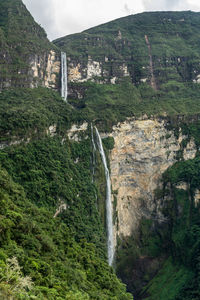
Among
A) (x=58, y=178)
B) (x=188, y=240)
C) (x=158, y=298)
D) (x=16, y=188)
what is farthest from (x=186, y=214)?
(x=16, y=188)

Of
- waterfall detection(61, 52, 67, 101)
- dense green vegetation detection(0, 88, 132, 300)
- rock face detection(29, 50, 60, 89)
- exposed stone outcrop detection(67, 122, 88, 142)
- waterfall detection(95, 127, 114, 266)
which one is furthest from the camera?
waterfall detection(61, 52, 67, 101)

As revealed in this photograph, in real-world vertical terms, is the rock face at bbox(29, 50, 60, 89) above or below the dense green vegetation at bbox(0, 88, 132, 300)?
above

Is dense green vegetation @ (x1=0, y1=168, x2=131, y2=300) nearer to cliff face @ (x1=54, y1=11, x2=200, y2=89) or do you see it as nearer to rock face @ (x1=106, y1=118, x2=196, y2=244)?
rock face @ (x1=106, y1=118, x2=196, y2=244)

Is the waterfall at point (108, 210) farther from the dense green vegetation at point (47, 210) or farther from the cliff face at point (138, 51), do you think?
the cliff face at point (138, 51)

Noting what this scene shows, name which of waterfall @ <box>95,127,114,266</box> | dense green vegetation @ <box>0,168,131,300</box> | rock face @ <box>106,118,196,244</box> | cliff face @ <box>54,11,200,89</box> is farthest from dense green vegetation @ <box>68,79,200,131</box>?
dense green vegetation @ <box>0,168,131,300</box>

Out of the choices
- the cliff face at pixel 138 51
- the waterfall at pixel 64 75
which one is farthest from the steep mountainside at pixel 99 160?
the waterfall at pixel 64 75

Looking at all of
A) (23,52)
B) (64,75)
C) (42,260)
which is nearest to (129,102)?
(64,75)

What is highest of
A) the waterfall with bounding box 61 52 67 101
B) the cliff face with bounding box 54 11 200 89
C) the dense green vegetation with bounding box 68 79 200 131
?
the cliff face with bounding box 54 11 200 89

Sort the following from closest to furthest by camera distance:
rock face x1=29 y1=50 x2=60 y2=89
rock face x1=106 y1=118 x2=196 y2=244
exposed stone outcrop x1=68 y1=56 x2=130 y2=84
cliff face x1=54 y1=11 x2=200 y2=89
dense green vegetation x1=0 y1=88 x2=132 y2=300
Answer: dense green vegetation x1=0 y1=88 x2=132 y2=300
rock face x1=106 y1=118 x2=196 y2=244
rock face x1=29 y1=50 x2=60 y2=89
exposed stone outcrop x1=68 y1=56 x2=130 y2=84
cliff face x1=54 y1=11 x2=200 y2=89
